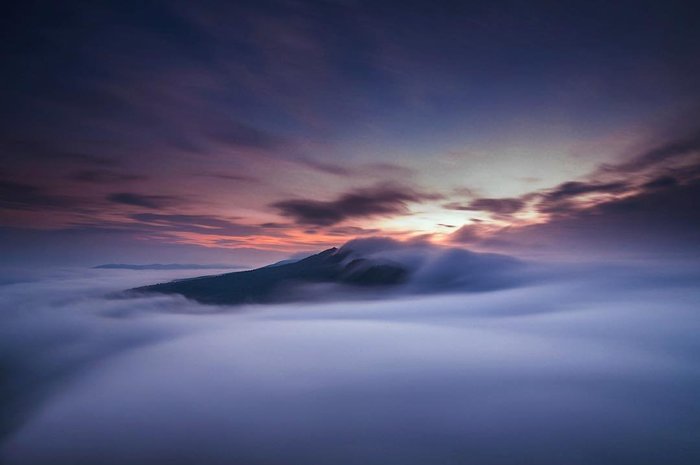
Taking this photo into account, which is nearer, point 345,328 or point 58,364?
point 58,364

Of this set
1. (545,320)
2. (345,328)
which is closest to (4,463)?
(345,328)

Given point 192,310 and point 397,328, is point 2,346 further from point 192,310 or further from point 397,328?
point 397,328

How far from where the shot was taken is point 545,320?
93812 millimetres

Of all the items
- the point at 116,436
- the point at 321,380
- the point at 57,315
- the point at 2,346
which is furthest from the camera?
the point at 57,315

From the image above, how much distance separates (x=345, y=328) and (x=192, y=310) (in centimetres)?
10123

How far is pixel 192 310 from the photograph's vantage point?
165250 millimetres

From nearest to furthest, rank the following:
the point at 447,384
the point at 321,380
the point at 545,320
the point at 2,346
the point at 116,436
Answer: the point at 116,436 → the point at 447,384 → the point at 321,380 → the point at 2,346 → the point at 545,320

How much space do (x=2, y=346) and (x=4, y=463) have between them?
301 feet

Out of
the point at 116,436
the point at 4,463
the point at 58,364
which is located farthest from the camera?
the point at 58,364

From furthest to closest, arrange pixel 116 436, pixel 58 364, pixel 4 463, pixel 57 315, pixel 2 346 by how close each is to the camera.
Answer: pixel 57 315 < pixel 2 346 < pixel 58 364 < pixel 116 436 < pixel 4 463

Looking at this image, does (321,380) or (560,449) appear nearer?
(560,449)

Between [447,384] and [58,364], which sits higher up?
[447,384]

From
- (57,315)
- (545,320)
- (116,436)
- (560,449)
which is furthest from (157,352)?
(545,320)

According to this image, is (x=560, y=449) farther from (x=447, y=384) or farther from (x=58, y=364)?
(x=58, y=364)
